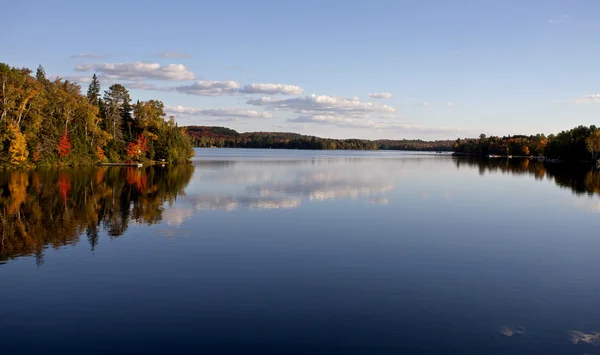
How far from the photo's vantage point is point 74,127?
77.8m

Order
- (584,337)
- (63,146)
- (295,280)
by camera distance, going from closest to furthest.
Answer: (584,337), (295,280), (63,146)

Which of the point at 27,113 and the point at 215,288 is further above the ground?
the point at 27,113

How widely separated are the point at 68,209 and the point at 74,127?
174 ft

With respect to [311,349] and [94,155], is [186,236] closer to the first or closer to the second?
[311,349]

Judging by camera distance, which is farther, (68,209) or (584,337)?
(68,209)

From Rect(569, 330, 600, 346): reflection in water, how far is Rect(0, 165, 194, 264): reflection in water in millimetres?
17586

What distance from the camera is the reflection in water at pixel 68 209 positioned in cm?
2172

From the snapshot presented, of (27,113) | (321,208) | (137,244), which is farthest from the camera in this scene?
(27,113)

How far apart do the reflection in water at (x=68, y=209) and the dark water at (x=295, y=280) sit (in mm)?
185

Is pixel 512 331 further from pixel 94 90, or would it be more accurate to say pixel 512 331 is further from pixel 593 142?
pixel 593 142

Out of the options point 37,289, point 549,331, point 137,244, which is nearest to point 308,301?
point 549,331

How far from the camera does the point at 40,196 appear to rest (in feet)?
119

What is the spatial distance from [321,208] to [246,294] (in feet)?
59.4

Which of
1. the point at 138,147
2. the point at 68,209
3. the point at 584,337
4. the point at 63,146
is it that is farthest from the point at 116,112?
the point at 584,337
